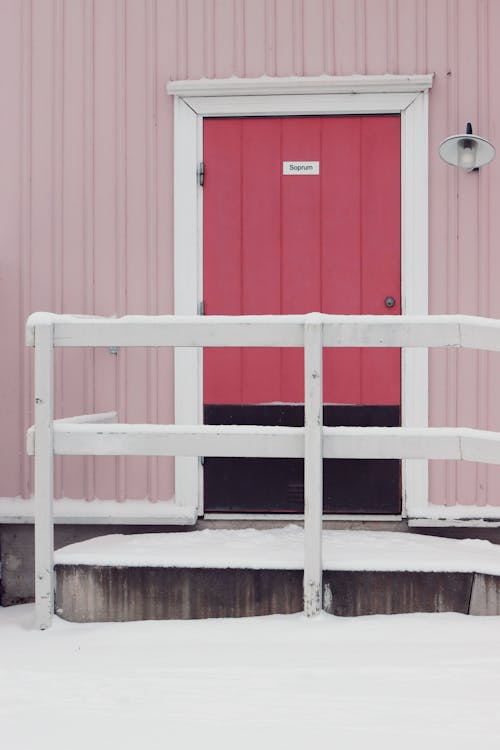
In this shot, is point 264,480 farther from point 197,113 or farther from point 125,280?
point 197,113

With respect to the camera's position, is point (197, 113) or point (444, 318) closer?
point (444, 318)

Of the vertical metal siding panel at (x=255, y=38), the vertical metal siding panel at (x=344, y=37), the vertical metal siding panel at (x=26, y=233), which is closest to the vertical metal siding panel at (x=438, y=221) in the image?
the vertical metal siding panel at (x=344, y=37)

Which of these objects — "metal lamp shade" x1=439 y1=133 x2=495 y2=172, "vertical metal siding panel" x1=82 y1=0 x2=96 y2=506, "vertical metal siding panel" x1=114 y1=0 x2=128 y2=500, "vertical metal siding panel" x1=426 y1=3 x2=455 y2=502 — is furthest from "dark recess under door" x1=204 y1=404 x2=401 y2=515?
"metal lamp shade" x1=439 y1=133 x2=495 y2=172

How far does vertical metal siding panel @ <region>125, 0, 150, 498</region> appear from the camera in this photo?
4387 mm

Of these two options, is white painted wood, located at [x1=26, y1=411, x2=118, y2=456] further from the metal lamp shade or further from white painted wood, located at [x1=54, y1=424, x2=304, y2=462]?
the metal lamp shade

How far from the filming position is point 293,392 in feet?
14.3

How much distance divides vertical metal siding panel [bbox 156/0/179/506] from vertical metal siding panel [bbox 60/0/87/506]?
1.41 ft

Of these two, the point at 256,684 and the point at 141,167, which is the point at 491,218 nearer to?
the point at 141,167

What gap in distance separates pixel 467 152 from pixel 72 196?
7.10ft

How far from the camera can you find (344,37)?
4.30 m

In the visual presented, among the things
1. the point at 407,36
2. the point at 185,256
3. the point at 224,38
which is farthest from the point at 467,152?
the point at 185,256

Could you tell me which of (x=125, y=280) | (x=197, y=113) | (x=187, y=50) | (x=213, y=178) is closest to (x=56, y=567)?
(x=125, y=280)

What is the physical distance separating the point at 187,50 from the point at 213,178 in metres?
0.72

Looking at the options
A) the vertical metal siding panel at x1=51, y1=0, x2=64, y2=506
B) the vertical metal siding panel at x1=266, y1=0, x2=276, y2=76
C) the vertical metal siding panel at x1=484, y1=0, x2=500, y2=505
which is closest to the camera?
the vertical metal siding panel at x1=484, y1=0, x2=500, y2=505
